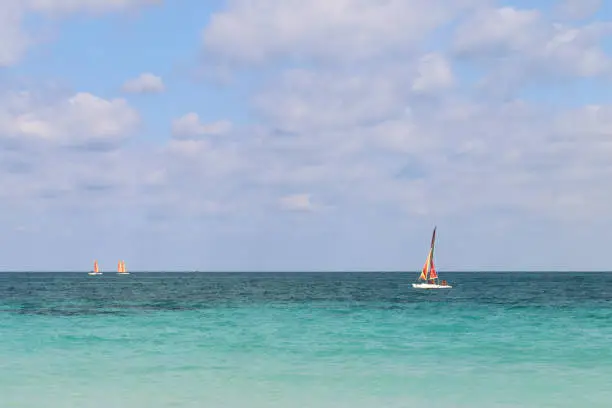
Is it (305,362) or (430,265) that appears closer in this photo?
(305,362)

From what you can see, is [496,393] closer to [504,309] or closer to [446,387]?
[446,387]

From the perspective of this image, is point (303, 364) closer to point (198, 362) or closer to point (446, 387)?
point (198, 362)

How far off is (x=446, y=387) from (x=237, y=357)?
1267cm

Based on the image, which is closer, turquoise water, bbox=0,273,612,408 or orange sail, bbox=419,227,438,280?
turquoise water, bbox=0,273,612,408

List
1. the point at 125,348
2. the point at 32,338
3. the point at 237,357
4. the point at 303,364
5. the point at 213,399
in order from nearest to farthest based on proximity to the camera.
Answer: the point at 213,399 → the point at 303,364 → the point at 237,357 → the point at 125,348 → the point at 32,338

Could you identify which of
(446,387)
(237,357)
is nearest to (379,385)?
(446,387)

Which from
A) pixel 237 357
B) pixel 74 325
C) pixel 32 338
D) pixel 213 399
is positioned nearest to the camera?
pixel 213 399

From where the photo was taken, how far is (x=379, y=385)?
29797 millimetres

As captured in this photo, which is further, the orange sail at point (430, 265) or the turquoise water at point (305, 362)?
the orange sail at point (430, 265)

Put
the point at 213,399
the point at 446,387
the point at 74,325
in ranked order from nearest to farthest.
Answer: the point at 213,399
the point at 446,387
the point at 74,325

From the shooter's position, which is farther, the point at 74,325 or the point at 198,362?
the point at 74,325

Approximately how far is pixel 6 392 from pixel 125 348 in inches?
510

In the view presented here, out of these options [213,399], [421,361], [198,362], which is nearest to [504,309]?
[421,361]

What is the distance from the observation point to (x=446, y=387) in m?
29.2
